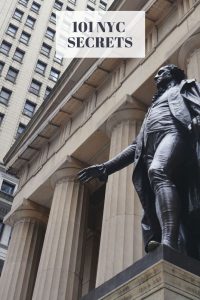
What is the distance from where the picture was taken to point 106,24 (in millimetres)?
20891

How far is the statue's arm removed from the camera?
653 cm

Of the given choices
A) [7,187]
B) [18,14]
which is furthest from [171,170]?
[18,14]

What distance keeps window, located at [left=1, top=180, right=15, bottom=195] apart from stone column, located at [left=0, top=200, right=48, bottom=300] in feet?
52.8

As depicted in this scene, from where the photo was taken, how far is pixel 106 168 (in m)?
6.59

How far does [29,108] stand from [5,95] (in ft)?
9.08

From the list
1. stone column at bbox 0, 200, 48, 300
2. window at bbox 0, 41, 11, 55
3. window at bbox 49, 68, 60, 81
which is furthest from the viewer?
window at bbox 49, 68, 60, 81

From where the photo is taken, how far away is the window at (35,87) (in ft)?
160

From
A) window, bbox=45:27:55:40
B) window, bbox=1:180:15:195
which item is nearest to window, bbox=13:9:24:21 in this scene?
window, bbox=45:27:55:40

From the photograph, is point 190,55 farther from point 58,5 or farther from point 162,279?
point 58,5

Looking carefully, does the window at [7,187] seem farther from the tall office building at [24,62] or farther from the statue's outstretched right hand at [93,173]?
the statue's outstretched right hand at [93,173]

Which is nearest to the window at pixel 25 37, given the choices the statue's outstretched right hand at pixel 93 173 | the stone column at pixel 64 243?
the stone column at pixel 64 243

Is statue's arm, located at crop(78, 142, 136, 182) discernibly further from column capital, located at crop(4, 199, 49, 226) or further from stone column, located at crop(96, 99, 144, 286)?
column capital, located at crop(4, 199, 49, 226)

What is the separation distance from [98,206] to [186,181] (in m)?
17.9

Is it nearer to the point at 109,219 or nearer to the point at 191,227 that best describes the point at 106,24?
the point at 109,219
